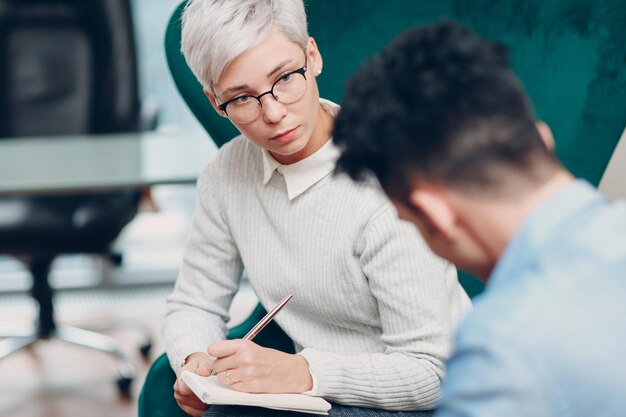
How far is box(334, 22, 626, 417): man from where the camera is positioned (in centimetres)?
84

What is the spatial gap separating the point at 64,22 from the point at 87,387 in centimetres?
119

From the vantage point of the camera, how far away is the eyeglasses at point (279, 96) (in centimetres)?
148

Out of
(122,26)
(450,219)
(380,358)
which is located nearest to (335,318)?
(380,358)

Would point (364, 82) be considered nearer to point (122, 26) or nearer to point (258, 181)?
point (258, 181)

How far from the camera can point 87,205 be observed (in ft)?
8.84

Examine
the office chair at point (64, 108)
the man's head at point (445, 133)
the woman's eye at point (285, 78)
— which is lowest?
the office chair at point (64, 108)

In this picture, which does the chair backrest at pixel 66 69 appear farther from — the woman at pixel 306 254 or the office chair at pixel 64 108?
the woman at pixel 306 254

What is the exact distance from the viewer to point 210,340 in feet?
5.61

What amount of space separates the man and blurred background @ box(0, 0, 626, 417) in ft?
4.01

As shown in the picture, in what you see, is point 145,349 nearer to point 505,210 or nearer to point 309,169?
point 309,169

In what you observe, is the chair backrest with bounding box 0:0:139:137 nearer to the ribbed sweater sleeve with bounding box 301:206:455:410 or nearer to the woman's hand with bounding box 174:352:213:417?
the woman's hand with bounding box 174:352:213:417

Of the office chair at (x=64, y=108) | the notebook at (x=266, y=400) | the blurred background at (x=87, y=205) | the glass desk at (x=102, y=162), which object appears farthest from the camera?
the office chair at (x=64, y=108)

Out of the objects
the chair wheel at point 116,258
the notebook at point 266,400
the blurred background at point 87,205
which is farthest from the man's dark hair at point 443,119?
the chair wheel at point 116,258

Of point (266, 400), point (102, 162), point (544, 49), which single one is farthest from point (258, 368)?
point (102, 162)
